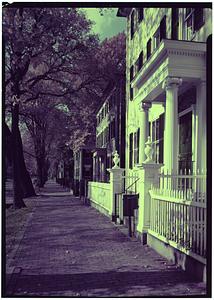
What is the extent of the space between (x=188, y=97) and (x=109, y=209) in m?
5.38

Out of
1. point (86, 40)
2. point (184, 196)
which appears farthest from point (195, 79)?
point (86, 40)

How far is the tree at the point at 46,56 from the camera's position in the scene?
8570 millimetres

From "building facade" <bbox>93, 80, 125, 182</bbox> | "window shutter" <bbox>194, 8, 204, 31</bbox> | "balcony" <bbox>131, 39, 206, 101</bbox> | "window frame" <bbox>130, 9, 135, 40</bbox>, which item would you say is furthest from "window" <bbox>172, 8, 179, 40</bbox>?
"building facade" <bbox>93, 80, 125, 182</bbox>

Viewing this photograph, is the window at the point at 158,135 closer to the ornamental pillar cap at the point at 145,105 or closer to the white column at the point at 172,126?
the ornamental pillar cap at the point at 145,105

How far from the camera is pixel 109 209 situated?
538 inches

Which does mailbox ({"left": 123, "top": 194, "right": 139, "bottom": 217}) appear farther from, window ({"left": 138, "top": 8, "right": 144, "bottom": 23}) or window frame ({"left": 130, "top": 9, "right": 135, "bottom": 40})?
window frame ({"left": 130, "top": 9, "right": 135, "bottom": 40})

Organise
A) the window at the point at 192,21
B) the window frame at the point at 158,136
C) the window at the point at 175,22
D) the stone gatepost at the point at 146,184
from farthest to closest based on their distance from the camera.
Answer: the window frame at the point at 158,136, the window at the point at 175,22, the window at the point at 192,21, the stone gatepost at the point at 146,184

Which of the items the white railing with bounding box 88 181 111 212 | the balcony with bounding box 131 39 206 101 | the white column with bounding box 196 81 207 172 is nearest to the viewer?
the balcony with bounding box 131 39 206 101

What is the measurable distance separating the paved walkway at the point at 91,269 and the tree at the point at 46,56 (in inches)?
163

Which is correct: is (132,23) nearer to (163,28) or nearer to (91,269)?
(163,28)

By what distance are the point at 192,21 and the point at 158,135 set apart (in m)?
4.82

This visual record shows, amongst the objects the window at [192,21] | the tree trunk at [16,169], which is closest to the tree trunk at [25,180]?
the tree trunk at [16,169]

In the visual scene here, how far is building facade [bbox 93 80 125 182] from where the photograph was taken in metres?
22.6

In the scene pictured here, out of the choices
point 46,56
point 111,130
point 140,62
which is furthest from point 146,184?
point 111,130
